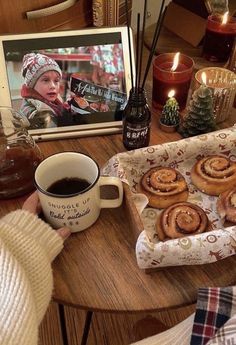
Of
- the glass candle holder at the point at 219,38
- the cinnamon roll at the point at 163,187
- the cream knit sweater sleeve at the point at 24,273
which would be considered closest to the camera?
the cream knit sweater sleeve at the point at 24,273

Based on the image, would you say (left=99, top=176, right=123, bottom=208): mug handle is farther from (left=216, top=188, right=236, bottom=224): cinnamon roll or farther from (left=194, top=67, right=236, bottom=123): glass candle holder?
(left=194, top=67, right=236, bottom=123): glass candle holder

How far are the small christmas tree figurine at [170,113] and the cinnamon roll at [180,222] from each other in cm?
20

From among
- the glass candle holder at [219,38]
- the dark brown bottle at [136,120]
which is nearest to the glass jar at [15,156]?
the dark brown bottle at [136,120]

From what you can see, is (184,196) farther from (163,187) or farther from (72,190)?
(72,190)

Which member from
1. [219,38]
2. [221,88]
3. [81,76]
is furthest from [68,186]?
[219,38]

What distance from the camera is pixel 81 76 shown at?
739 mm

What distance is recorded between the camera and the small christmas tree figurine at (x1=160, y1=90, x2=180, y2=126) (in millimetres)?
746

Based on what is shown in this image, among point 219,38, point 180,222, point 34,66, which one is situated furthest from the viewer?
point 219,38

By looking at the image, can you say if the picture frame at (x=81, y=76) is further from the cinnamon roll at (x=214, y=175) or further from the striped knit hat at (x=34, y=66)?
the cinnamon roll at (x=214, y=175)

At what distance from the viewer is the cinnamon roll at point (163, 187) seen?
0.64 metres

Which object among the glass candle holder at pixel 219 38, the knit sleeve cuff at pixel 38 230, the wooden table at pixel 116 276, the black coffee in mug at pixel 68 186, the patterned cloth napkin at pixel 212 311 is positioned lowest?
the wooden table at pixel 116 276

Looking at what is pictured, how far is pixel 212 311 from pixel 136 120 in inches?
13.3

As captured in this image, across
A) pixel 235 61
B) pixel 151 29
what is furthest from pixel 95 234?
pixel 151 29

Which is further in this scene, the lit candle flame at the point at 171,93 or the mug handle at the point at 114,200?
the lit candle flame at the point at 171,93
